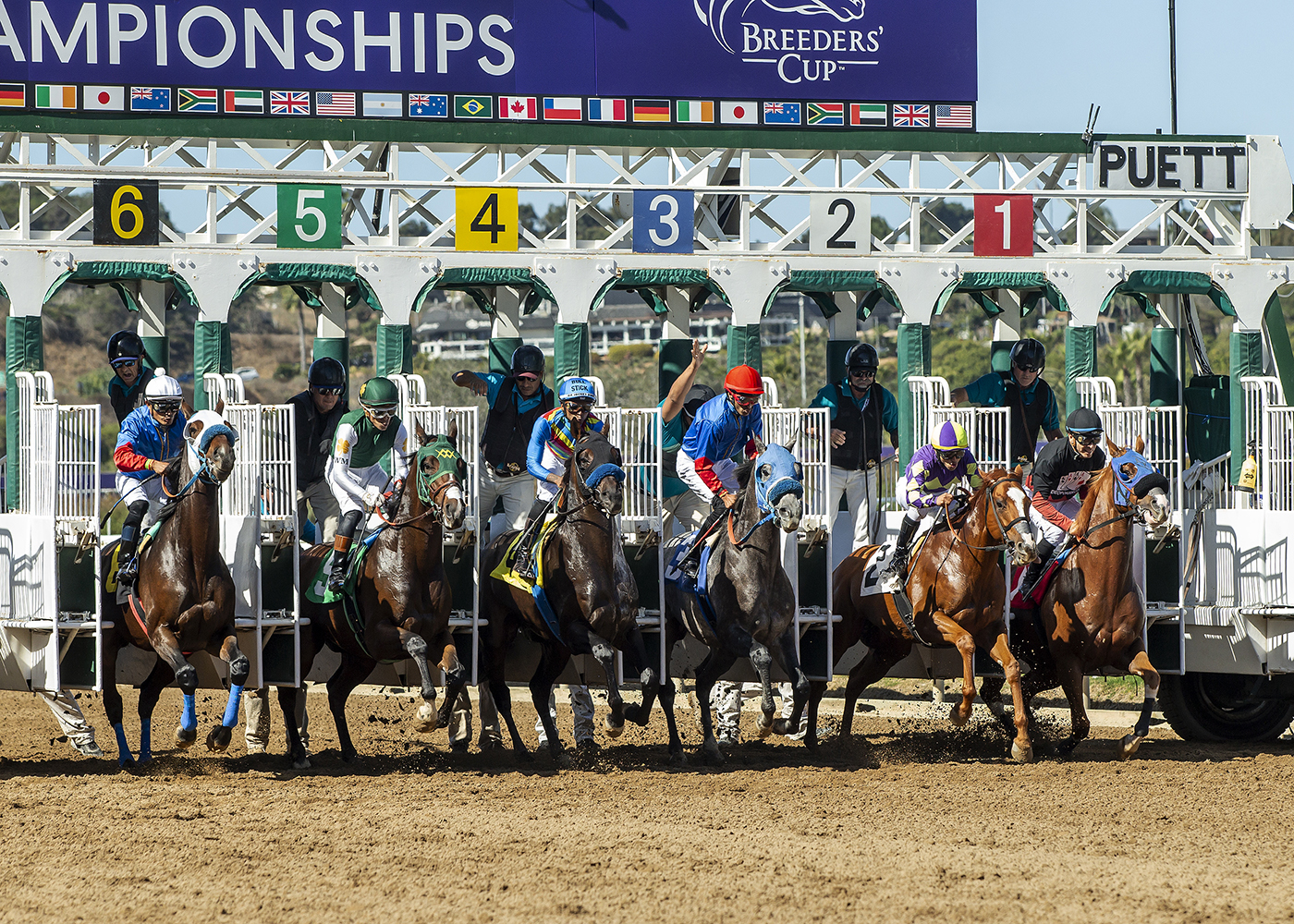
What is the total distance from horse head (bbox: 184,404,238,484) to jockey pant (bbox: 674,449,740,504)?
2635mm

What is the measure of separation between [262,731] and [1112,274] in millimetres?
6799

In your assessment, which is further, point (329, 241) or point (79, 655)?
point (329, 241)

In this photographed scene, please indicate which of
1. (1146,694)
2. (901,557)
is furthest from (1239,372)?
(901,557)

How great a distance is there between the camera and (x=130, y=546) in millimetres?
9414

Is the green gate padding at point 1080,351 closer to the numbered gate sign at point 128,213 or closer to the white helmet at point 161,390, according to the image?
the white helmet at point 161,390

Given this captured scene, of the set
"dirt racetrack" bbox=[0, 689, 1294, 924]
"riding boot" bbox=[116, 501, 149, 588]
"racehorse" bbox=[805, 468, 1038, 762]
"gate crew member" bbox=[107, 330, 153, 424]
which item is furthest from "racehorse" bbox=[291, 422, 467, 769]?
"racehorse" bbox=[805, 468, 1038, 762]

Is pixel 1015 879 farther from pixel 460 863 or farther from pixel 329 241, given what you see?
pixel 329 241

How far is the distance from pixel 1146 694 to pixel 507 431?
4215mm

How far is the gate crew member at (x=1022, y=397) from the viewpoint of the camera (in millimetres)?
11359

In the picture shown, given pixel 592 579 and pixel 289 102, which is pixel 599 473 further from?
pixel 289 102

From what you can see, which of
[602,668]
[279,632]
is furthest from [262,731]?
[602,668]

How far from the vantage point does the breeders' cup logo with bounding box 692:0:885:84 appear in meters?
13.2

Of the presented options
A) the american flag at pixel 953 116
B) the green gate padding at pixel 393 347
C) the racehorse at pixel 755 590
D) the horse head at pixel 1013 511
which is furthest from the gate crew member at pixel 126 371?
the american flag at pixel 953 116

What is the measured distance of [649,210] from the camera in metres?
11.8
